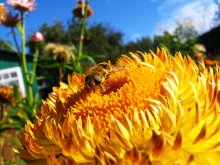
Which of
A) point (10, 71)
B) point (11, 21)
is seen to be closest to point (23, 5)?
point (11, 21)

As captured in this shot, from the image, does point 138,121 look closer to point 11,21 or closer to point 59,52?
point 11,21

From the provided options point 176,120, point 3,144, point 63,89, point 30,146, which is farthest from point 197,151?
point 3,144

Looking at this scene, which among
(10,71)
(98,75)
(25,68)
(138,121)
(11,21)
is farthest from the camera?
(10,71)

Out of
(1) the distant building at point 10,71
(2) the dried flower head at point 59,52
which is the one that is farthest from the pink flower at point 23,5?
(1) the distant building at point 10,71

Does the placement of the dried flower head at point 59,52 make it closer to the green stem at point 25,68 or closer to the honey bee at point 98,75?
the green stem at point 25,68

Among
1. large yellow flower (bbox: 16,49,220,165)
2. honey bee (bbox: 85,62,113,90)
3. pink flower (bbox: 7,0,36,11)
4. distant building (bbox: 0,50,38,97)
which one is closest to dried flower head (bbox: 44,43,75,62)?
pink flower (bbox: 7,0,36,11)

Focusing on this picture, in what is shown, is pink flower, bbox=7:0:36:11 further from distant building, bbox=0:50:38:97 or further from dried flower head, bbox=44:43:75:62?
distant building, bbox=0:50:38:97
